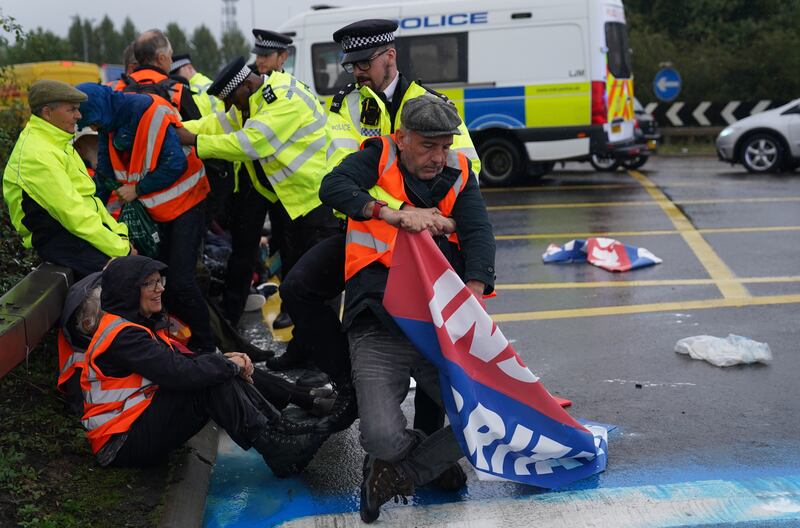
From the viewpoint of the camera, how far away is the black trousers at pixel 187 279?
5.98 metres

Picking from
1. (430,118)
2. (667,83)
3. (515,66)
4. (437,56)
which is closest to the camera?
(430,118)

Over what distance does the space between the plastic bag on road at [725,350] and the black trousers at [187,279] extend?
2.81m

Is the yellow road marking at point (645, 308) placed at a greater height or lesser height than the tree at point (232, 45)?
lesser

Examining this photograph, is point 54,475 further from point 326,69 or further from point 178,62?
point 326,69

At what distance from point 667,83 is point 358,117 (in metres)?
18.7

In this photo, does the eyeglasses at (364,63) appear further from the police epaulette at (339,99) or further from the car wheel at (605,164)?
the car wheel at (605,164)

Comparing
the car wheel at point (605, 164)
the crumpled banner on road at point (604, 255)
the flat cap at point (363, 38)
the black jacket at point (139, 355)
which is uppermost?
the flat cap at point (363, 38)

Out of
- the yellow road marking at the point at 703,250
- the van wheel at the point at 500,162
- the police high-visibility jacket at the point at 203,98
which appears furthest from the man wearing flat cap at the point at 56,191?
the van wheel at the point at 500,162

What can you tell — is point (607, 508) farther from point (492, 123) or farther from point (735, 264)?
point (492, 123)

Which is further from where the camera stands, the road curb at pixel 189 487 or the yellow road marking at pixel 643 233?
the yellow road marking at pixel 643 233

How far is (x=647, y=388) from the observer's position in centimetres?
570

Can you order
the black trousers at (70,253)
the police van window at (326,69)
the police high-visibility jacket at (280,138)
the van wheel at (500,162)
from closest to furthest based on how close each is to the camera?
the black trousers at (70,253)
the police high-visibility jacket at (280,138)
the van wheel at (500,162)
the police van window at (326,69)

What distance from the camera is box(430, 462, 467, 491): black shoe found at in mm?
4438

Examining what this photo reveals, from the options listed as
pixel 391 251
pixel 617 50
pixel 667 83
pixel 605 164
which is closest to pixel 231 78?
pixel 391 251
